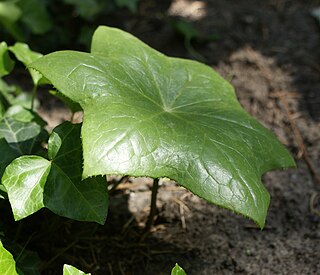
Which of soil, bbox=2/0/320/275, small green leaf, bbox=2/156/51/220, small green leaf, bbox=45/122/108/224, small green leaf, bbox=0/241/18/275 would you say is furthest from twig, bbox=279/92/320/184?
small green leaf, bbox=0/241/18/275

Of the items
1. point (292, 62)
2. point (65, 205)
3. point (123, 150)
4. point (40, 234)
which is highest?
point (123, 150)

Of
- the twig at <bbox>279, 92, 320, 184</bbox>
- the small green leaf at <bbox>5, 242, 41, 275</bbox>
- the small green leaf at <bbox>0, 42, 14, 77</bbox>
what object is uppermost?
the small green leaf at <bbox>0, 42, 14, 77</bbox>

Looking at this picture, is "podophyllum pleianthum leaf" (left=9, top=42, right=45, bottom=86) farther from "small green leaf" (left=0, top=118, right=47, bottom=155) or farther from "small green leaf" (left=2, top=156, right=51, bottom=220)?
"small green leaf" (left=2, top=156, right=51, bottom=220)

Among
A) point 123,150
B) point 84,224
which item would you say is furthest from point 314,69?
point 123,150

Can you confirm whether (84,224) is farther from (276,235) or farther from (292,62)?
(292,62)

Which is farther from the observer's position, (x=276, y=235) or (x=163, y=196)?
(x=163, y=196)

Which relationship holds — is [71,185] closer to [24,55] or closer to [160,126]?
[160,126]

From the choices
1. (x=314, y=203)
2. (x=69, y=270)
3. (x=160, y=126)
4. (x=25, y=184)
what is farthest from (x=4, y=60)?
(x=314, y=203)
